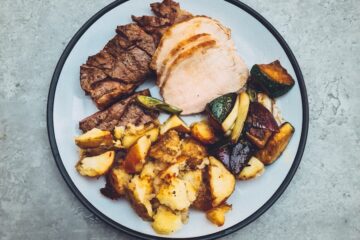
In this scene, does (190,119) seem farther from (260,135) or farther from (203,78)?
(260,135)

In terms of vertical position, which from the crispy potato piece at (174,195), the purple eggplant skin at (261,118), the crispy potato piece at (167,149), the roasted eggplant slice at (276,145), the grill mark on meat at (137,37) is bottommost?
the crispy potato piece at (174,195)

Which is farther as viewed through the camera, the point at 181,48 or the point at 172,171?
the point at 181,48


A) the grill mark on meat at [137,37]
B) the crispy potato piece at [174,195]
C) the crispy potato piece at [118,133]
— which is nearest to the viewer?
the crispy potato piece at [174,195]

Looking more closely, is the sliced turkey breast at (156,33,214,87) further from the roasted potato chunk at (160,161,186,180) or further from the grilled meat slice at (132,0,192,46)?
the roasted potato chunk at (160,161,186,180)

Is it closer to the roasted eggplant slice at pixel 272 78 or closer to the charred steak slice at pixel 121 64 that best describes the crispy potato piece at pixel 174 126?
the charred steak slice at pixel 121 64

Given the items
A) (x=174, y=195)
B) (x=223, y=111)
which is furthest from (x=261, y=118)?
(x=174, y=195)

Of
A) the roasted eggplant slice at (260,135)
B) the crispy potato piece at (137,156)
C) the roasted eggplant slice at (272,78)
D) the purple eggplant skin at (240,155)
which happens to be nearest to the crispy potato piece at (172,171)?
the crispy potato piece at (137,156)
